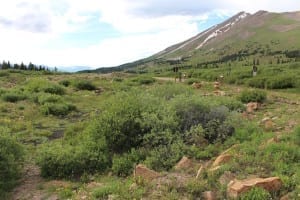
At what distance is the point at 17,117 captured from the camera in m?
18.7

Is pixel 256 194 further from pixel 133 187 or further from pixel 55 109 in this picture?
pixel 55 109

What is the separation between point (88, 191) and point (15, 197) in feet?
5.86

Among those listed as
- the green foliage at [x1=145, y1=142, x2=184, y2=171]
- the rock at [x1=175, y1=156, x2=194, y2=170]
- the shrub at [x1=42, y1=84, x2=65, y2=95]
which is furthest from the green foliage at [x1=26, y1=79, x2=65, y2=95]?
the rock at [x1=175, y1=156, x2=194, y2=170]

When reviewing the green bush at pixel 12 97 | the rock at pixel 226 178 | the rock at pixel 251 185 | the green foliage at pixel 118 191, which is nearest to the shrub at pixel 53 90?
the green bush at pixel 12 97

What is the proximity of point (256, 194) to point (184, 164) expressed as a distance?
2577 millimetres

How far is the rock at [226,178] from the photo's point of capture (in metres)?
8.74

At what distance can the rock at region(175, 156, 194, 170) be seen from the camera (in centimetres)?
1006

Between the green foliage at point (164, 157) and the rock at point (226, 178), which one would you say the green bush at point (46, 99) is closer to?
the green foliage at point (164, 157)

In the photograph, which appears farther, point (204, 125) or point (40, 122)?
point (40, 122)

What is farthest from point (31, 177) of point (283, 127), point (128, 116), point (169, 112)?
point (283, 127)

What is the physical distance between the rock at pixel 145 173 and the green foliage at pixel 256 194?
7.46 feet

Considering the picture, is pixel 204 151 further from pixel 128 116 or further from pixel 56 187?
pixel 56 187

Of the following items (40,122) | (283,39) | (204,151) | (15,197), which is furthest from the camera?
(283,39)

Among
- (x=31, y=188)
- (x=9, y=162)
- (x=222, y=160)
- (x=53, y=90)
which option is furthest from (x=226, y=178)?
(x=53, y=90)
